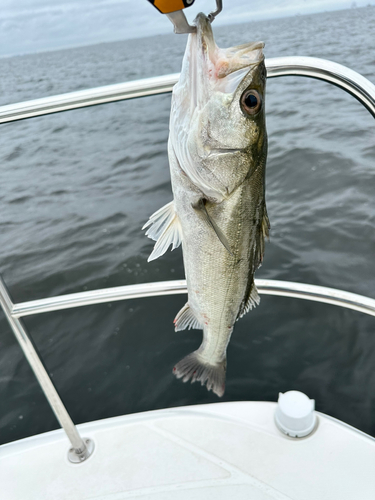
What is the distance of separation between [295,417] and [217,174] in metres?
1.37

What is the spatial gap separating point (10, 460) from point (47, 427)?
1.72m

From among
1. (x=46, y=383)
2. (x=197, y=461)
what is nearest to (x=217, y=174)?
(x=46, y=383)

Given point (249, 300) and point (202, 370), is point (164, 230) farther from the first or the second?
point (202, 370)

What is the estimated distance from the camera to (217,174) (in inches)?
50.1

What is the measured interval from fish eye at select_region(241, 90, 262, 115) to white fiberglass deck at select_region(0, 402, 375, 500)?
1.65 meters

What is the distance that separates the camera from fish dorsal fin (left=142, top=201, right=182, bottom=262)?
142 centimetres

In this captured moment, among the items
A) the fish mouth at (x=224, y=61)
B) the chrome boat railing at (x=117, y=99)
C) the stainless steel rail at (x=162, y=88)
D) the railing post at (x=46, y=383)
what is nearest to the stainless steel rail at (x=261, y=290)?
the chrome boat railing at (x=117, y=99)

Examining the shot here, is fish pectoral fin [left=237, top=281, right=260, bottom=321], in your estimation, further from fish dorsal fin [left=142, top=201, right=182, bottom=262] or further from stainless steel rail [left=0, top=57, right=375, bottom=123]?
stainless steel rail [left=0, top=57, right=375, bottom=123]

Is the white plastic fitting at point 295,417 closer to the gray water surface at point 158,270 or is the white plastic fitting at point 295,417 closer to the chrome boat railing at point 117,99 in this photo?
the chrome boat railing at point 117,99

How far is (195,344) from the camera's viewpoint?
427 centimetres

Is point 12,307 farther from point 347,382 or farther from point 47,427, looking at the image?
point 347,382

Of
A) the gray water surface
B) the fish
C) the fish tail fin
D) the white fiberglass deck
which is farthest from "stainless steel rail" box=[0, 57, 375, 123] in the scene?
the gray water surface

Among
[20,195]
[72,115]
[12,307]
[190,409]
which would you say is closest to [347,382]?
[190,409]

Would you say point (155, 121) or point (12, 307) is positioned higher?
point (12, 307)
